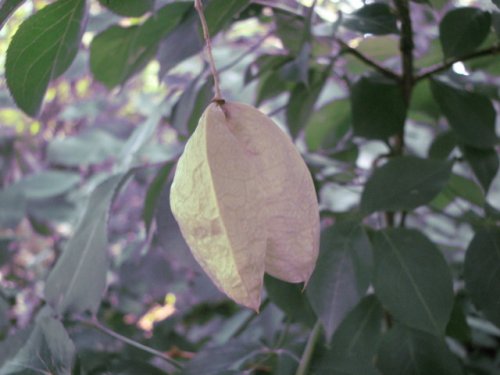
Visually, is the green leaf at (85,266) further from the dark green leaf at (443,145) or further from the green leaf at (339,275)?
the dark green leaf at (443,145)

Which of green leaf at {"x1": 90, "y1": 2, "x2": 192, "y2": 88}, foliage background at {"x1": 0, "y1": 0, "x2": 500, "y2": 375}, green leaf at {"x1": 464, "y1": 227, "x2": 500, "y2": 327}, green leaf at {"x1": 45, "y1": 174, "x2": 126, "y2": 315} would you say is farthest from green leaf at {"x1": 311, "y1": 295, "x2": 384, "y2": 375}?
green leaf at {"x1": 90, "y1": 2, "x2": 192, "y2": 88}

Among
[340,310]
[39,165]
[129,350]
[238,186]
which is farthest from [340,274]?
[39,165]

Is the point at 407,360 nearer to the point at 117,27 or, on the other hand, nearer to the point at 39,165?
the point at 117,27

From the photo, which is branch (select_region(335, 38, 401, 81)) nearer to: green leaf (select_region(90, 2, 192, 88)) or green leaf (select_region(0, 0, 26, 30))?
green leaf (select_region(90, 2, 192, 88))

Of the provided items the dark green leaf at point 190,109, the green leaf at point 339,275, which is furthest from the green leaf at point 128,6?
the green leaf at point 339,275

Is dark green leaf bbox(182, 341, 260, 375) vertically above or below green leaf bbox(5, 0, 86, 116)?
below

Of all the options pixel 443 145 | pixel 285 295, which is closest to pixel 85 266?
pixel 285 295

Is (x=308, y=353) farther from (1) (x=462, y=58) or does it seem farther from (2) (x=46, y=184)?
(2) (x=46, y=184)
